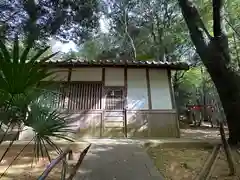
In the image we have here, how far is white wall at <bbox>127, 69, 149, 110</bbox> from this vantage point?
7.82m

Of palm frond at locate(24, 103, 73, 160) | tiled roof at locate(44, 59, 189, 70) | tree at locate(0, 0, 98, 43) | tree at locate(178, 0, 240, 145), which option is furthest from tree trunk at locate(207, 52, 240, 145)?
tree at locate(0, 0, 98, 43)

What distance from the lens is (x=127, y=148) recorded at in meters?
5.32

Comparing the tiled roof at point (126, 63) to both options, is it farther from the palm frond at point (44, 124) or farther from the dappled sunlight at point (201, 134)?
the palm frond at point (44, 124)

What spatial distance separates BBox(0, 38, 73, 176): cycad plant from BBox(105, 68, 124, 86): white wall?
5.32m

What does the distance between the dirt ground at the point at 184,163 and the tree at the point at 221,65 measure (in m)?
0.90

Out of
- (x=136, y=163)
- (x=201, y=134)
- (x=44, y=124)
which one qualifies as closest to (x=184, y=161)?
(x=136, y=163)

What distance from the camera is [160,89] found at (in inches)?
316

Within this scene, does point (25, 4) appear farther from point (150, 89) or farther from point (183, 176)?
point (183, 176)

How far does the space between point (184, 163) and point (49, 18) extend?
7.12 metres

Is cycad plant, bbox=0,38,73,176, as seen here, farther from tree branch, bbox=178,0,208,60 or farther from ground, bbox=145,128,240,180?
tree branch, bbox=178,0,208,60

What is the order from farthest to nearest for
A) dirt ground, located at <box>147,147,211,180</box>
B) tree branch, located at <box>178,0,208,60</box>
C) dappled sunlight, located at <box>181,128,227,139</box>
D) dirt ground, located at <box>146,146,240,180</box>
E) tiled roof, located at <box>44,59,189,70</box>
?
dappled sunlight, located at <box>181,128,227,139</box> → tiled roof, located at <box>44,59,189,70</box> → tree branch, located at <box>178,0,208,60</box> → dirt ground, located at <box>147,147,211,180</box> → dirt ground, located at <box>146,146,240,180</box>

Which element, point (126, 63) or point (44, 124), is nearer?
point (44, 124)

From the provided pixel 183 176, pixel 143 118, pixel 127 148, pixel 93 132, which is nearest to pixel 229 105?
pixel 183 176

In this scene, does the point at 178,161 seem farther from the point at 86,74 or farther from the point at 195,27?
the point at 86,74
